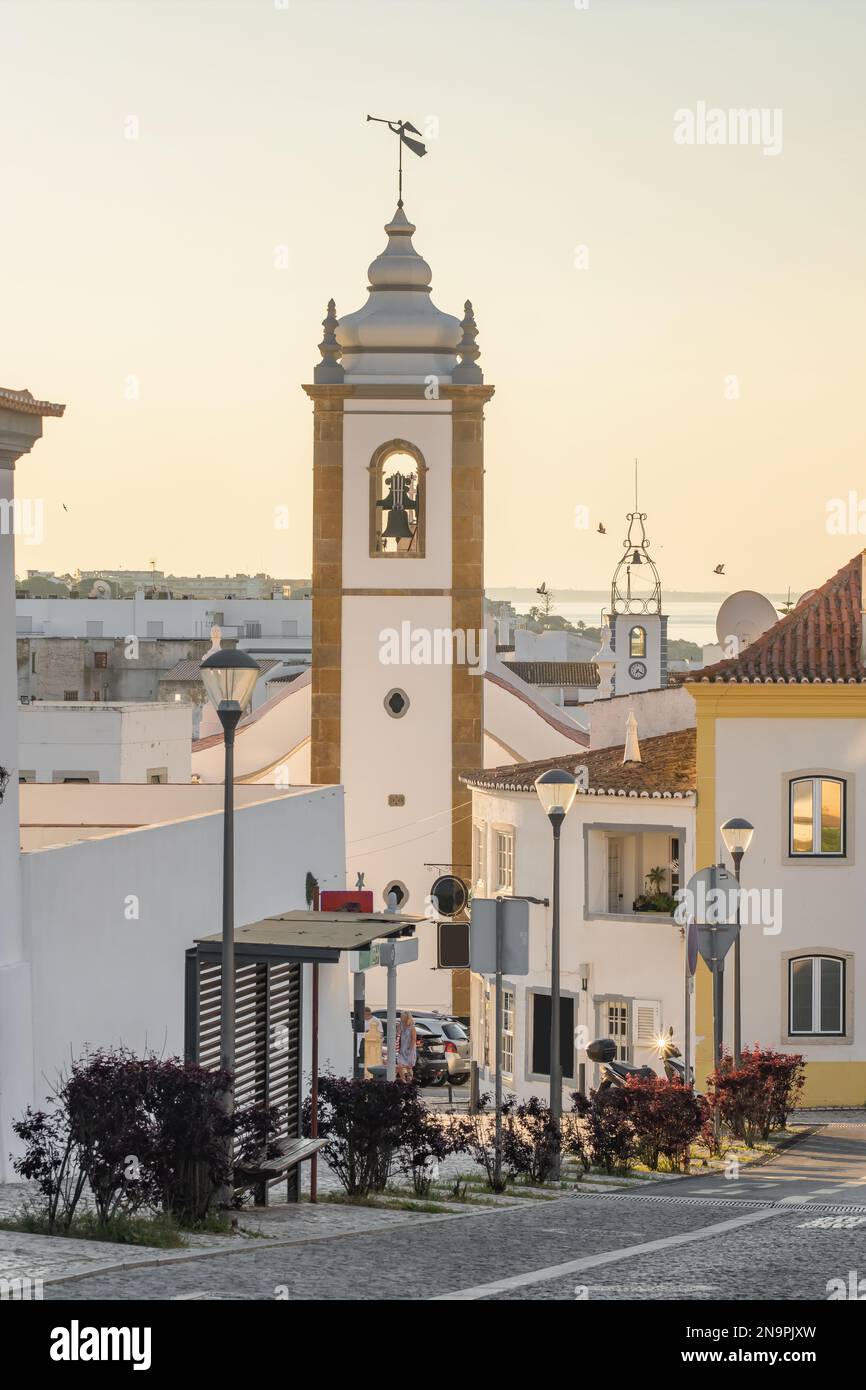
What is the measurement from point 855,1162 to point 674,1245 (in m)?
10.3

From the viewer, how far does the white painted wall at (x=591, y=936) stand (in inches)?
1431

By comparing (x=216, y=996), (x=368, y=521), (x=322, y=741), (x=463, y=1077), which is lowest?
(x=463, y=1077)

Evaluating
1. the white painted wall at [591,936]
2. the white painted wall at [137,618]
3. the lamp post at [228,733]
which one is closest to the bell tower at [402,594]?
the white painted wall at [591,936]

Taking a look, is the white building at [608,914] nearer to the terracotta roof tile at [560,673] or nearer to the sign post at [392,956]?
the sign post at [392,956]

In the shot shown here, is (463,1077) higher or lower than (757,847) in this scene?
lower

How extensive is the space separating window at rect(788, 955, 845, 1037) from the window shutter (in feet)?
7.30

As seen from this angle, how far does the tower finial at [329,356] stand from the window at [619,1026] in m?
17.7

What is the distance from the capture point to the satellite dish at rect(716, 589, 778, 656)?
4516cm

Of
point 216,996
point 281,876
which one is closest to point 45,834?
point 281,876

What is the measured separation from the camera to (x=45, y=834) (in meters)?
24.3

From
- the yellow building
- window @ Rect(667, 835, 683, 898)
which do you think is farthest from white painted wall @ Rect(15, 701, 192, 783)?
the yellow building

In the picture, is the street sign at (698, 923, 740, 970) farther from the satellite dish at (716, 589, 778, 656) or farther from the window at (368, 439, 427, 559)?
the window at (368, 439, 427, 559)

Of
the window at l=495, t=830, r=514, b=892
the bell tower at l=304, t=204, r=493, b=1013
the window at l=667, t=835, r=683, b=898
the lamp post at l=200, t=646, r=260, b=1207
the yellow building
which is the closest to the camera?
the lamp post at l=200, t=646, r=260, b=1207
